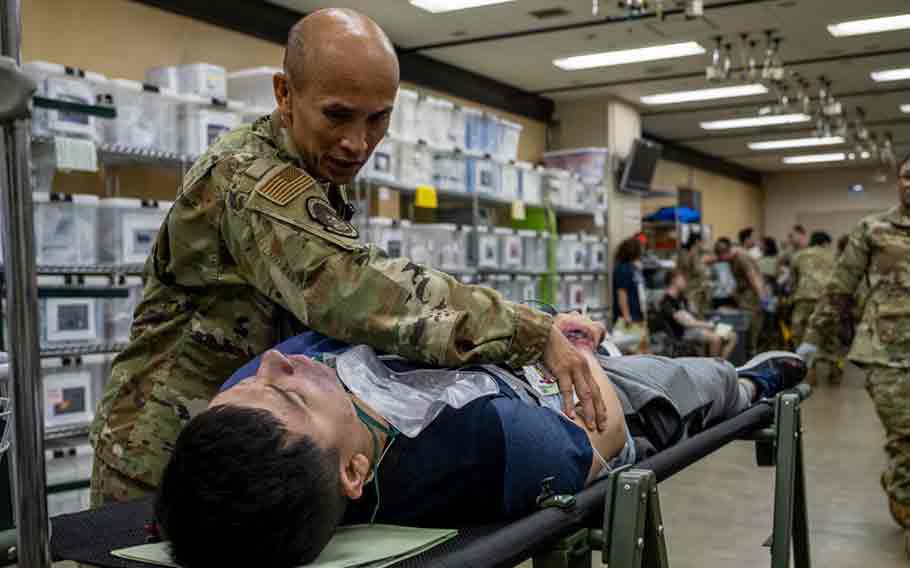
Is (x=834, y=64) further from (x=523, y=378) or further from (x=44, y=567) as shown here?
(x=44, y=567)

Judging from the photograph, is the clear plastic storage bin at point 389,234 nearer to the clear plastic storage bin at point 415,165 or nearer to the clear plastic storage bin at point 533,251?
the clear plastic storage bin at point 415,165

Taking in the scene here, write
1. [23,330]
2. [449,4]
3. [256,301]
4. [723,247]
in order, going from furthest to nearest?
[723,247] → [449,4] → [256,301] → [23,330]

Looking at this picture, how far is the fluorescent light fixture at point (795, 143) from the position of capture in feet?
41.6

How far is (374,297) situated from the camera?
4.04 ft

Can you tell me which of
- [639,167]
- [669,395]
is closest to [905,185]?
[669,395]

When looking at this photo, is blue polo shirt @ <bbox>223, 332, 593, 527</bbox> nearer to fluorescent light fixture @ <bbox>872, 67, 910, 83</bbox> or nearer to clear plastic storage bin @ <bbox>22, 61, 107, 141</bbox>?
clear plastic storage bin @ <bbox>22, 61, 107, 141</bbox>

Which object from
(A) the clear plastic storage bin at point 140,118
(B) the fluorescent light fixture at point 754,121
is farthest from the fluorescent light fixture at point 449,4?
(B) the fluorescent light fixture at point 754,121

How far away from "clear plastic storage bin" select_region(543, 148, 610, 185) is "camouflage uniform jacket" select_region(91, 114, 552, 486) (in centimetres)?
745

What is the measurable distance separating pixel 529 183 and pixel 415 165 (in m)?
1.61

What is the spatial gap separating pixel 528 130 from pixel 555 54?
1787 mm

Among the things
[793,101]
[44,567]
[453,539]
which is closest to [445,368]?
[453,539]

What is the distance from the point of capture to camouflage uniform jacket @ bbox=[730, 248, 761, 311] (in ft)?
31.8

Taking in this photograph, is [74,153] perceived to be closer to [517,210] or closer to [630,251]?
[517,210]

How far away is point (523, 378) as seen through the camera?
1.50 metres
